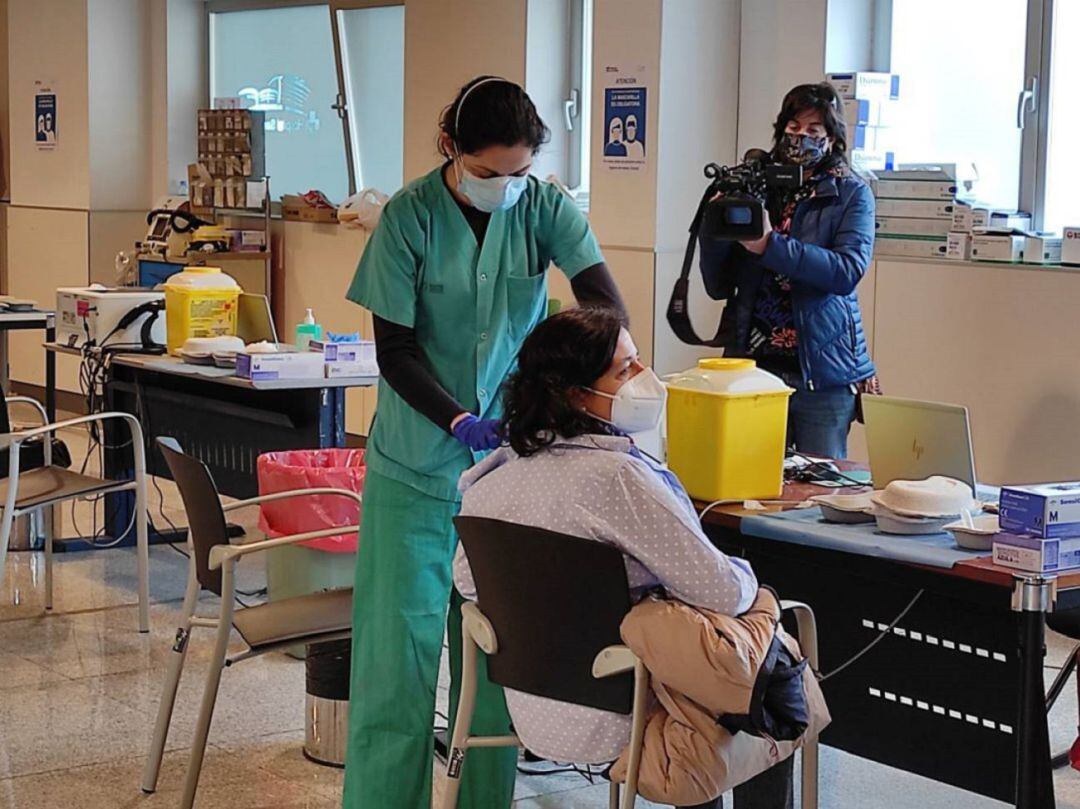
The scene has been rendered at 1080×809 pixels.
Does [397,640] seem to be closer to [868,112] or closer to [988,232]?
[988,232]

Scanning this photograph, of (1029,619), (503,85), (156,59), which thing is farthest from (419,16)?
(1029,619)

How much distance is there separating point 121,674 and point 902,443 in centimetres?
229

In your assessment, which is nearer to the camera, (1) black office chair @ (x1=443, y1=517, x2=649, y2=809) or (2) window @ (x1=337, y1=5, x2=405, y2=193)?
(1) black office chair @ (x1=443, y1=517, x2=649, y2=809)

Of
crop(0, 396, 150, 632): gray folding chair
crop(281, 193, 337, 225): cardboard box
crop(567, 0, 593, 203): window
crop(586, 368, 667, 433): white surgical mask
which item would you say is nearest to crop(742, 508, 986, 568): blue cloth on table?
crop(586, 368, 667, 433): white surgical mask

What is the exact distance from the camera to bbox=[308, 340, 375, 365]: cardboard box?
4.85 meters

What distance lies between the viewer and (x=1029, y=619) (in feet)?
8.46

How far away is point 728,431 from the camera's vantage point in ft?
10.2

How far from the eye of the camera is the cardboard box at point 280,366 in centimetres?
474

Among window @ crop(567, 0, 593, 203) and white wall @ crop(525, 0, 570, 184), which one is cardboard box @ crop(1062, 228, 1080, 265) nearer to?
window @ crop(567, 0, 593, 203)

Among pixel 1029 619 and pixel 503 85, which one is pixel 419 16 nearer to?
pixel 503 85

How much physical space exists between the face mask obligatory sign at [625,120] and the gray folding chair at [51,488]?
2226mm

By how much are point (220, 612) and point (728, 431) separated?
3.48ft

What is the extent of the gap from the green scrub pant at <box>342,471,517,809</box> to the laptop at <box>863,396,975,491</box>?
0.83 meters

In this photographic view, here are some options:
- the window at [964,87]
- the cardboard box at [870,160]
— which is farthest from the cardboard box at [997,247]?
the cardboard box at [870,160]
